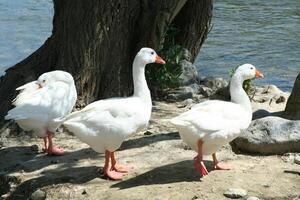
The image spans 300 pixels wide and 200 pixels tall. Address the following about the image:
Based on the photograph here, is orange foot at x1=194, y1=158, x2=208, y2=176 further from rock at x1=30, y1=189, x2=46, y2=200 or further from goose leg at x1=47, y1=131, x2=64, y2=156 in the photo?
goose leg at x1=47, y1=131, x2=64, y2=156

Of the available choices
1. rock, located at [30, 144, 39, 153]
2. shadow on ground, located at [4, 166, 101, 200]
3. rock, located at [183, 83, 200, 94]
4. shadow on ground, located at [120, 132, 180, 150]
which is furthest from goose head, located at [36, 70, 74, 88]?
rock, located at [183, 83, 200, 94]

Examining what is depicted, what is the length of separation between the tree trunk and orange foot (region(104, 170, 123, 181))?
228cm

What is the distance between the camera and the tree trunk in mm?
8602

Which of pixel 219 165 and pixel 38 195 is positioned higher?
pixel 219 165

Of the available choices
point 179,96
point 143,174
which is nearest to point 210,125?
point 143,174

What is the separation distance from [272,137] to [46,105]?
2.64 meters

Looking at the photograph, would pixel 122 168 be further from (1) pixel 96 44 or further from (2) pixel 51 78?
(1) pixel 96 44

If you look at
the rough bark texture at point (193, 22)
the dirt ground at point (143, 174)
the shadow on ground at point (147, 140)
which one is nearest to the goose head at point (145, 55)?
the dirt ground at point (143, 174)

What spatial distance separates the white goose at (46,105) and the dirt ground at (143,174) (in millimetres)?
364

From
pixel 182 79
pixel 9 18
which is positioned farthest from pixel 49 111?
pixel 9 18

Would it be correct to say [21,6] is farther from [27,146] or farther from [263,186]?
[263,186]

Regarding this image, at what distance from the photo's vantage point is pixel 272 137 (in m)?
7.16

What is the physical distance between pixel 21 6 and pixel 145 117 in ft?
51.8

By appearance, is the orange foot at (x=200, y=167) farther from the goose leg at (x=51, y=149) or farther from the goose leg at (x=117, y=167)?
the goose leg at (x=51, y=149)
